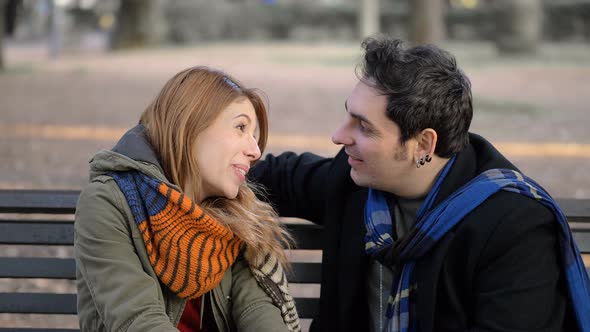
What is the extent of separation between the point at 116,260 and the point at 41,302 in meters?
0.92

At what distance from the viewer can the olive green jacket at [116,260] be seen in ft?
8.45

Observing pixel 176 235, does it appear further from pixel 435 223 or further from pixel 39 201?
pixel 39 201

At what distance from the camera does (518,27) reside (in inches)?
925

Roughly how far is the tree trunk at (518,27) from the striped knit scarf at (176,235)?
860 inches

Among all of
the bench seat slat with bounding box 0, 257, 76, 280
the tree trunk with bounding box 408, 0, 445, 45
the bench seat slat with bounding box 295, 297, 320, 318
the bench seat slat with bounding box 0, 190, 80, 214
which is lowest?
the tree trunk with bounding box 408, 0, 445, 45

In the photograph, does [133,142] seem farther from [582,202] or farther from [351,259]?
[582,202]

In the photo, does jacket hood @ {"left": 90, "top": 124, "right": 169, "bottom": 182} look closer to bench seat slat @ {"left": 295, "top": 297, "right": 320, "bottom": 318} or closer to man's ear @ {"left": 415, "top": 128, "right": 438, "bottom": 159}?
man's ear @ {"left": 415, "top": 128, "right": 438, "bottom": 159}

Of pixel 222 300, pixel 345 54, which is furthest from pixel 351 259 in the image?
pixel 345 54

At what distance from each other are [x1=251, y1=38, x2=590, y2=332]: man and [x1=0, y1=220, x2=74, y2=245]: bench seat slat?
101cm

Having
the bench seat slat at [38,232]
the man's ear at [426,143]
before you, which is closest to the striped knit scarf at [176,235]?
the man's ear at [426,143]

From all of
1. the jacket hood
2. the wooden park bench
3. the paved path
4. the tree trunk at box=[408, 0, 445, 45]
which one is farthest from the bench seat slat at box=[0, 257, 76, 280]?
the tree trunk at box=[408, 0, 445, 45]

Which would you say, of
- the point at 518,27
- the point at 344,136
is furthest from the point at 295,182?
the point at 518,27

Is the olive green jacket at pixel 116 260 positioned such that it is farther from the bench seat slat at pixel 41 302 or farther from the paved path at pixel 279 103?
the paved path at pixel 279 103

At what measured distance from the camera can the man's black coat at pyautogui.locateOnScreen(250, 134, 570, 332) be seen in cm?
262
